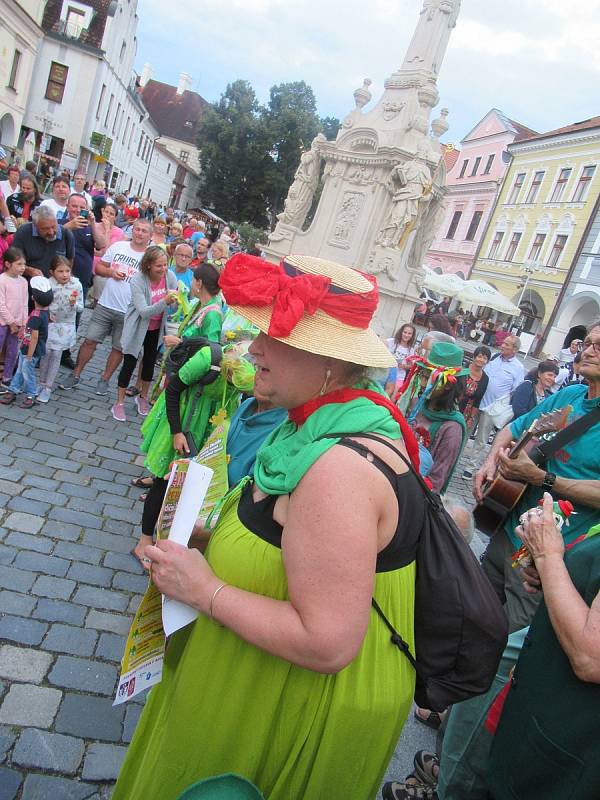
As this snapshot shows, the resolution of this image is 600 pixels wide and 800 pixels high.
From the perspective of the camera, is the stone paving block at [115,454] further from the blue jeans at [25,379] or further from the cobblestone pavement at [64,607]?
the blue jeans at [25,379]

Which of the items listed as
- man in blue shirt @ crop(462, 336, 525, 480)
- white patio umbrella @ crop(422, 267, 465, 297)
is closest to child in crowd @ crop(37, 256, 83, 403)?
man in blue shirt @ crop(462, 336, 525, 480)

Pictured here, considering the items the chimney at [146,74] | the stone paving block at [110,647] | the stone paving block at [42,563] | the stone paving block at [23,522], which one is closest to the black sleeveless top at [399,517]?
the stone paving block at [110,647]

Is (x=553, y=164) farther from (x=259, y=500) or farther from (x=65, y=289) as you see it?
(x=259, y=500)

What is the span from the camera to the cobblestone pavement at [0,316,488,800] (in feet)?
7.36

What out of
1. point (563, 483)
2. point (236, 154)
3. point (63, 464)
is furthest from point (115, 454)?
point (236, 154)

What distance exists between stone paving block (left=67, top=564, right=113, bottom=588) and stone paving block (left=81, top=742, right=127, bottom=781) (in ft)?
3.74

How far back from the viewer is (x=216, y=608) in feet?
4.55

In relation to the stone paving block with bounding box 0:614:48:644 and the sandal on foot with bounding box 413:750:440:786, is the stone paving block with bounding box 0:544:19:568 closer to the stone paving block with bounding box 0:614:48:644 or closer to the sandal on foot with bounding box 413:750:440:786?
the stone paving block with bounding box 0:614:48:644

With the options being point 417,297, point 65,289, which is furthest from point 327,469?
point 417,297

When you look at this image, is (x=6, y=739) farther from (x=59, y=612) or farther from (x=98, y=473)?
(x=98, y=473)

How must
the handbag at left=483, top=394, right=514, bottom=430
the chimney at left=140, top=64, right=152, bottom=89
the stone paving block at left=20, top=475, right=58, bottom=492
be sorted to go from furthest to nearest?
the chimney at left=140, top=64, right=152, bottom=89 < the handbag at left=483, top=394, right=514, bottom=430 < the stone paving block at left=20, top=475, right=58, bottom=492

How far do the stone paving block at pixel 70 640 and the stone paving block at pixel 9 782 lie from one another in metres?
0.66

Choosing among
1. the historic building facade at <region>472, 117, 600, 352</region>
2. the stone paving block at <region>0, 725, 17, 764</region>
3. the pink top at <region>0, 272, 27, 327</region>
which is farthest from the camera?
the historic building facade at <region>472, 117, 600, 352</region>

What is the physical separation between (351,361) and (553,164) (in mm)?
38252
